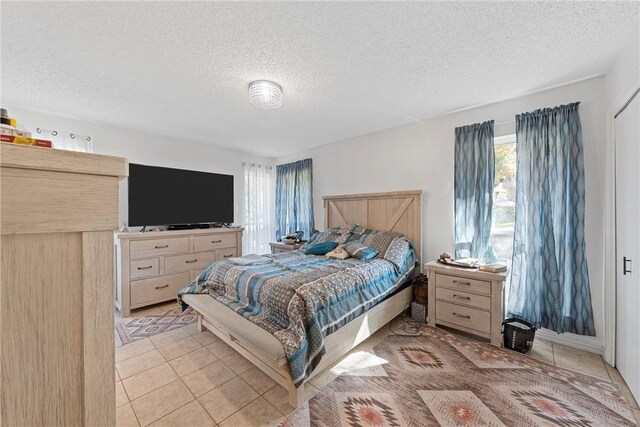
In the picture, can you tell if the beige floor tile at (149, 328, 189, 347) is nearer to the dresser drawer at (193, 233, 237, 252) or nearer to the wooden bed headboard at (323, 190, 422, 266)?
the dresser drawer at (193, 233, 237, 252)

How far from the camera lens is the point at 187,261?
12.4ft

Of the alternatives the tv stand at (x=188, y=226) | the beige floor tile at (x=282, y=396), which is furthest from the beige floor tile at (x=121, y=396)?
the tv stand at (x=188, y=226)

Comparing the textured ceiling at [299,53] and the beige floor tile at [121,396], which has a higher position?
the textured ceiling at [299,53]

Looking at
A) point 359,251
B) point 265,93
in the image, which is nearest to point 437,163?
point 359,251

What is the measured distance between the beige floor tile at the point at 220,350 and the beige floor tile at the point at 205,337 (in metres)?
0.08

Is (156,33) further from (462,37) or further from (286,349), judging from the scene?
(286,349)

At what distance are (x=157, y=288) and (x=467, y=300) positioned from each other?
379 cm

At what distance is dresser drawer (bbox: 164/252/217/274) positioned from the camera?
11.8ft

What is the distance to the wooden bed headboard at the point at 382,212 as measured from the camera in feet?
11.3

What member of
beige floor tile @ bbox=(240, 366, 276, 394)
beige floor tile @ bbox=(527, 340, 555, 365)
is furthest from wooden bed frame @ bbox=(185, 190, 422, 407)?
beige floor tile @ bbox=(527, 340, 555, 365)

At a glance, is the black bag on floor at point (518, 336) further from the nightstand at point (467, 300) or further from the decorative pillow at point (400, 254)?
the decorative pillow at point (400, 254)

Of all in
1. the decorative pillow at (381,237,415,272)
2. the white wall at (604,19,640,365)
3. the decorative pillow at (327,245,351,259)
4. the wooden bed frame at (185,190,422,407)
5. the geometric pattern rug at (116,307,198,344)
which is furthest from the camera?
the decorative pillow at (327,245,351,259)

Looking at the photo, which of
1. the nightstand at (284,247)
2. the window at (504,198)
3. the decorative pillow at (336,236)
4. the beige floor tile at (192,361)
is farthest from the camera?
the nightstand at (284,247)

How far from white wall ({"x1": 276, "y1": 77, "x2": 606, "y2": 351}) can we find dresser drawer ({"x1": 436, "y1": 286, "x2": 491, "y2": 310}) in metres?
0.68
